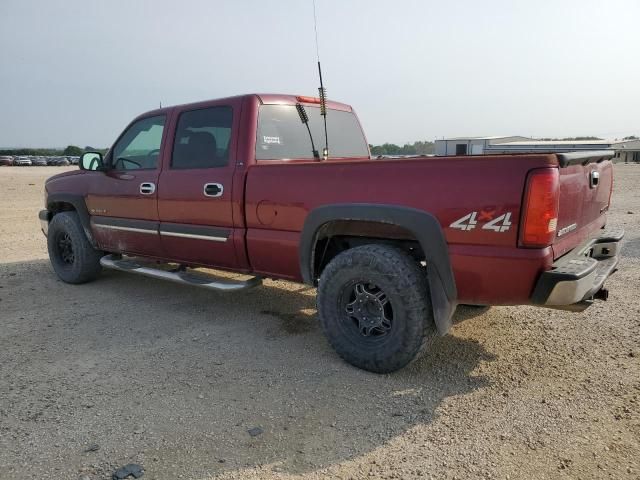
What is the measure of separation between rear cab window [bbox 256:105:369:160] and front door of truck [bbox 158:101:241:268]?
26 cm

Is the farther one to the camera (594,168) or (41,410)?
(594,168)

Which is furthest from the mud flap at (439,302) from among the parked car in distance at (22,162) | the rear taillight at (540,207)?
the parked car in distance at (22,162)

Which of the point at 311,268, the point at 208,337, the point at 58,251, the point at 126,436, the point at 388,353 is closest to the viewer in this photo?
the point at 126,436

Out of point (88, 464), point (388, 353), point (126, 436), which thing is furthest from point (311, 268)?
point (88, 464)

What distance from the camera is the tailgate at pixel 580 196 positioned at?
9.84 feet

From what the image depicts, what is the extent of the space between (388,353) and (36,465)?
2.08 metres

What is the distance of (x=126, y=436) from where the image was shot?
9.10 ft

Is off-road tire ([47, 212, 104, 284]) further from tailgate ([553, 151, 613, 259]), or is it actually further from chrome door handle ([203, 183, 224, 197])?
tailgate ([553, 151, 613, 259])

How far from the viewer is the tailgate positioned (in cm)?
300

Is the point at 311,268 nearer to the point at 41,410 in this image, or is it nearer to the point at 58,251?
the point at 41,410

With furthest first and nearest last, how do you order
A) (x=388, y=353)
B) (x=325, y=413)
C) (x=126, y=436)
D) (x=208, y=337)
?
(x=208, y=337) → (x=388, y=353) → (x=325, y=413) → (x=126, y=436)

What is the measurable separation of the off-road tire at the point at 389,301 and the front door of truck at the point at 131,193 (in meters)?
2.17

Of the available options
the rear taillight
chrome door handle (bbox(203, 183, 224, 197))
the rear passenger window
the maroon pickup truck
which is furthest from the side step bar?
the rear taillight

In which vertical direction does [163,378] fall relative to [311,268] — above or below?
below
